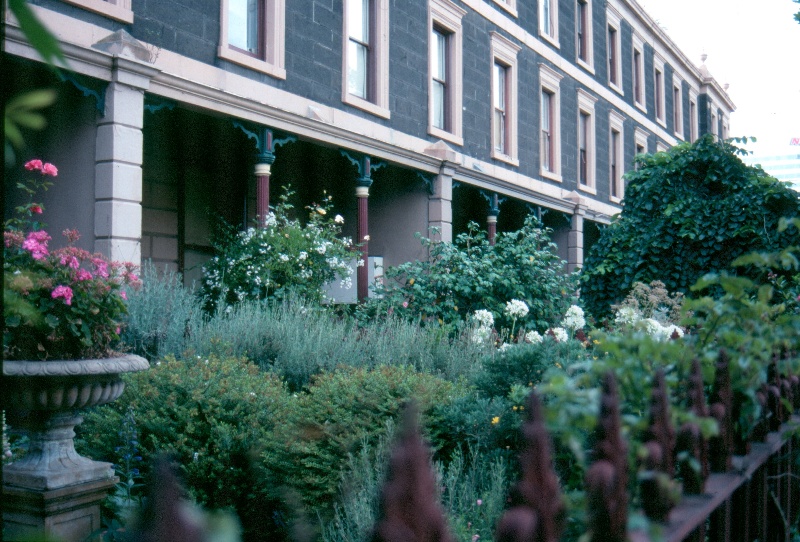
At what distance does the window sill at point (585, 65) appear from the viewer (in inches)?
765

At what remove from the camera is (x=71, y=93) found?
7984 mm

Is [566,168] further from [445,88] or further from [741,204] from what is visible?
[741,204]

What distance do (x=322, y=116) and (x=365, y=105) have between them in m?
1.12

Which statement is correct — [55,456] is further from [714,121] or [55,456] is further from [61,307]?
[714,121]

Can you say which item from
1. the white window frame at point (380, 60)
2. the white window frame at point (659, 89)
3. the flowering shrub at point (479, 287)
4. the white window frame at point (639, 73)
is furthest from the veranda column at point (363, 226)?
the white window frame at point (659, 89)

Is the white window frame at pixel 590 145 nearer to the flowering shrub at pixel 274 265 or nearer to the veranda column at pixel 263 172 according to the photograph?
the flowering shrub at pixel 274 265

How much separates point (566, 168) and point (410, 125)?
713 centimetres

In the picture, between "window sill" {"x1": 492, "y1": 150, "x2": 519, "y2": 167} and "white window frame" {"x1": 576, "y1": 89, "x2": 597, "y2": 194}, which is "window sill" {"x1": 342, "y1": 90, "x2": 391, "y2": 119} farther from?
"white window frame" {"x1": 576, "y1": 89, "x2": 597, "y2": 194}

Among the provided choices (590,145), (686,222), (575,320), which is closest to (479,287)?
(575,320)

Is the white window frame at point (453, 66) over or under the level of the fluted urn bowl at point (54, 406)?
over

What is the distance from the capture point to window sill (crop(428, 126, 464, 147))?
1336 cm

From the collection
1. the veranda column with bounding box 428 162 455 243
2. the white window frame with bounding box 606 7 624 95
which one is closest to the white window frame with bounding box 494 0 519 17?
the veranda column with bounding box 428 162 455 243

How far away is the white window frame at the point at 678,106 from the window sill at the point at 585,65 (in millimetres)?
8543

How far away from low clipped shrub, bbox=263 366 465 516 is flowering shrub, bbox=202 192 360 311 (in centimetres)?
422
